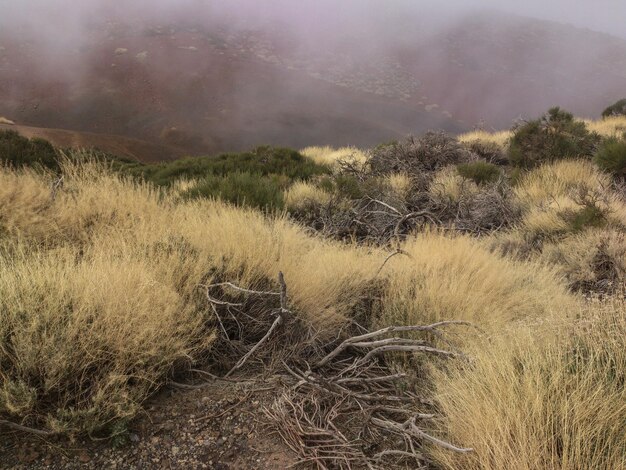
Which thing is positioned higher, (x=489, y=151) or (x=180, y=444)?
(x=489, y=151)

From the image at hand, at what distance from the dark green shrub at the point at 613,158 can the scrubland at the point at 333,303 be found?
1.32 meters

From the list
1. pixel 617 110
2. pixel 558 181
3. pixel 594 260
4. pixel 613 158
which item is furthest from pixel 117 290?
pixel 617 110

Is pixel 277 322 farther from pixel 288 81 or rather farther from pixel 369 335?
pixel 288 81

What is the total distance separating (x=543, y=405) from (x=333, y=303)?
178 cm

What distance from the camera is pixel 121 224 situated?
4.05m

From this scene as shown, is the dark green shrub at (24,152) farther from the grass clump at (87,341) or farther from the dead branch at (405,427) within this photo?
the dead branch at (405,427)

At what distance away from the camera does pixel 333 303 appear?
318cm

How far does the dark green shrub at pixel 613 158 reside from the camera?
7387 mm

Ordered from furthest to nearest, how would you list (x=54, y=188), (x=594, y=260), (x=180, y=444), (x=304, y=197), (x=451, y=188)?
(x=451, y=188), (x=304, y=197), (x=54, y=188), (x=594, y=260), (x=180, y=444)

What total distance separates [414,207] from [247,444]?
612cm

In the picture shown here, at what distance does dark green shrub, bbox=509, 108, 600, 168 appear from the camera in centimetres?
889

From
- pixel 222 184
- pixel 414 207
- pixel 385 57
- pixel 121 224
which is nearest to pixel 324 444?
pixel 121 224

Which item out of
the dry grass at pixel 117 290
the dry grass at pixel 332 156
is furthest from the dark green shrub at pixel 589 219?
the dry grass at pixel 332 156

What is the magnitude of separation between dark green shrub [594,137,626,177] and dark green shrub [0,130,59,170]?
1044 centimetres
